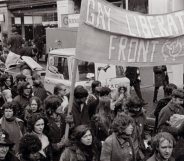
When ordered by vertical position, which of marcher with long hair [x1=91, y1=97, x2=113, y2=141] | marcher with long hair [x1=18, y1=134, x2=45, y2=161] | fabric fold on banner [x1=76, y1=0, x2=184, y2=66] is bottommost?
marcher with long hair [x1=91, y1=97, x2=113, y2=141]

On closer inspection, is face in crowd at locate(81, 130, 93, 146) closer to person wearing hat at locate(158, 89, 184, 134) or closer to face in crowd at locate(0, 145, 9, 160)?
face in crowd at locate(0, 145, 9, 160)

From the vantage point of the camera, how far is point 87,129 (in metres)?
4.88

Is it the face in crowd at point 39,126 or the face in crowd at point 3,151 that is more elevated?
the face in crowd at point 39,126

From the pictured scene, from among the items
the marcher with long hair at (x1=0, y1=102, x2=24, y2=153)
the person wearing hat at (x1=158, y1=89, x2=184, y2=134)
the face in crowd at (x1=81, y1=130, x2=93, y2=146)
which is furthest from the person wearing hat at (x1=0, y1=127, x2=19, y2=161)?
the person wearing hat at (x1=158, y1=89, x2=184, y2=134)

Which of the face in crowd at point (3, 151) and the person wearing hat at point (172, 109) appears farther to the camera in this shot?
the person wearing hat at point (172, 109)

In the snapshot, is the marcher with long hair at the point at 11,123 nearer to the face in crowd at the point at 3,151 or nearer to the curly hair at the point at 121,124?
the face in crowd at the point at 3,151

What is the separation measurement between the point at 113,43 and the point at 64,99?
2.50m

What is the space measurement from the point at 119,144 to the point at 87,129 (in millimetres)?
404

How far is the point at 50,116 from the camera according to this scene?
616 centimetres

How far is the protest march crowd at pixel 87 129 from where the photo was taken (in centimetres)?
470

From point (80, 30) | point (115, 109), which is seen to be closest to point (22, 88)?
point (115, 109)

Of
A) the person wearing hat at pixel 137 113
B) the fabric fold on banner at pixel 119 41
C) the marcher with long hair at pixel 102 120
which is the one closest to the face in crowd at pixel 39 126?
the fabric fold on banner at pixel 119 41

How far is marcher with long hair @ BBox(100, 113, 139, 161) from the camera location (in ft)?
16.2

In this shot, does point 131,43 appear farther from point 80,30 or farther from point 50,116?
point 50,116
